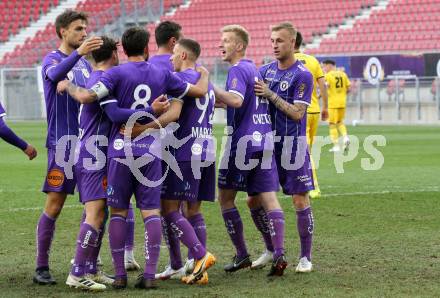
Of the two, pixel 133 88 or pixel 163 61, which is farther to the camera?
pixel 163 61

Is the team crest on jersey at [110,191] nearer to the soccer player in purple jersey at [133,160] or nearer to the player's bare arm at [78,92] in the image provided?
the soccer player in purple jersey at [133,160]

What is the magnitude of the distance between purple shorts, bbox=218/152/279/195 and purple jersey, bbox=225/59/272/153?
0.15 m

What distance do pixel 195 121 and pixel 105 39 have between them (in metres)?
0.95

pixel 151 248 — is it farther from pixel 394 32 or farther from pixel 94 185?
pixel 394 32

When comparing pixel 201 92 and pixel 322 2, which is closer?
pixel 201 92

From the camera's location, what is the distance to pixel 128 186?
695 cm

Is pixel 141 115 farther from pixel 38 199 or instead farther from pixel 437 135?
pixel 437 135

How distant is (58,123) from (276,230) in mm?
→ 1936

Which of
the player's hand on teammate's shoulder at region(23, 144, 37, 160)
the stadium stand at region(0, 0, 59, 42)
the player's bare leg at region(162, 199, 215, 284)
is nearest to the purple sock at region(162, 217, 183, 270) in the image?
the player's bare leg at region(162, 199, 215, 284)

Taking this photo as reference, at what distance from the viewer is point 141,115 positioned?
6914mm

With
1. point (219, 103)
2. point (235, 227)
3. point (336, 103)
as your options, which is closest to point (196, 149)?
point (219, 103)

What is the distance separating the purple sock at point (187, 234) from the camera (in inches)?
282

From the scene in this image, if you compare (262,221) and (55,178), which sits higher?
(55,178)

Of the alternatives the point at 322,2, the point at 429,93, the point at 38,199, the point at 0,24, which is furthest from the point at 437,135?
the point at 0,24
